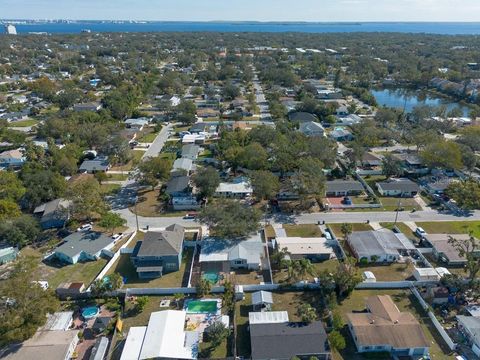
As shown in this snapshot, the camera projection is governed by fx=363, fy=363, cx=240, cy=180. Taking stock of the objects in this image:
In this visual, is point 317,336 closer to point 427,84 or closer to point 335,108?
point 335,108

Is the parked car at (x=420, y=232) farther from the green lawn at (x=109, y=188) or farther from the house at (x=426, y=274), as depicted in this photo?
the green lawn at (x=109, y=188)

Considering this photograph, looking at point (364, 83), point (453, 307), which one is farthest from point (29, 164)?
point (364, 83)

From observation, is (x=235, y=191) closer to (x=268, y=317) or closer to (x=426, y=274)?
(x=268, y=317)

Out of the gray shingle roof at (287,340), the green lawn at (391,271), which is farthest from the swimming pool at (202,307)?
the green lawn at (391,271)

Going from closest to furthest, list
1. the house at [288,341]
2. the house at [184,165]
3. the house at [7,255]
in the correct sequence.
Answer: the house at [288,341] → the house at [7,255] → the house at [184,165]

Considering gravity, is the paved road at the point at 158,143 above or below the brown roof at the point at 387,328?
below

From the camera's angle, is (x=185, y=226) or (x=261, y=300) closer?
(x=261, y=300)
